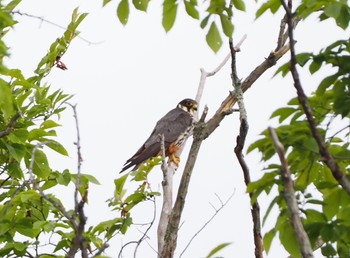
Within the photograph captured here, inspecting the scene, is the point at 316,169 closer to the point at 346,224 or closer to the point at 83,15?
the point at 346,224

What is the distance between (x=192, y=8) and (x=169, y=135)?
7307 millimetres

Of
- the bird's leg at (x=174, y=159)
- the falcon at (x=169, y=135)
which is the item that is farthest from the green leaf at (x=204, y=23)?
the falcon at (x=169, y=135)

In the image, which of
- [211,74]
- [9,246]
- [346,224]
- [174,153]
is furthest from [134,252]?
[174,153]

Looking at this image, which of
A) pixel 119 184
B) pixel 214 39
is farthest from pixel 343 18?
pixel 119 184

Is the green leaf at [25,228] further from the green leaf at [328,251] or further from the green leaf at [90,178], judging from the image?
the green leaf at [328,251]

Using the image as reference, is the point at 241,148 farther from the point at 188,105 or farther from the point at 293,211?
the point at 188,105

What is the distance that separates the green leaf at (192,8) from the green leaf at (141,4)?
172mm

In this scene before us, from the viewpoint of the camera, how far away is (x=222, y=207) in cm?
544

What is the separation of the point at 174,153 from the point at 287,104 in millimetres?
6028

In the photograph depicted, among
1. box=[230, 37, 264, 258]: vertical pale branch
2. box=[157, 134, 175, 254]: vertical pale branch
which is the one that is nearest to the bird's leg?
box=[157, 134, 175, 254]: vertical pale branch

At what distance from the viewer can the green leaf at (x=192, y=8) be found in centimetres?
362

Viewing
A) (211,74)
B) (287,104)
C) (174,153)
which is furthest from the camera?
(174,153)

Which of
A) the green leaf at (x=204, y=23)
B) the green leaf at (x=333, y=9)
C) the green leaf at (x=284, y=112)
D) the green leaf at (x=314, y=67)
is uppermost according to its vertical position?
the green leaf at (x=204, y=23)

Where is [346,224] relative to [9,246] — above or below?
below
